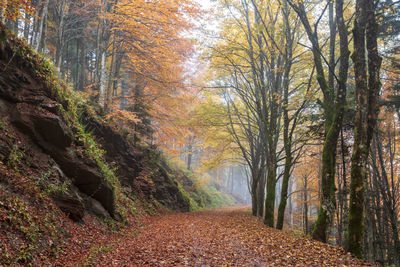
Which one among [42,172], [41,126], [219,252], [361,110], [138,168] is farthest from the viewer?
[138,168]

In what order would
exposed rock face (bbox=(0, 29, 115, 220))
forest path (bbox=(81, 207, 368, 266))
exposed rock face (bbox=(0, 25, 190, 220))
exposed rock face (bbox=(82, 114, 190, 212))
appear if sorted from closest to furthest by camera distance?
1. forest path (bbox=(81, 207, 368, 266))
2. exposed rock face (bbox=(0, 25, 190, 220))
3. exposed rock face (bbox=(0, 29, 115, 220))
4. exposed rock face (bbox=(82, 114, 190, 212))

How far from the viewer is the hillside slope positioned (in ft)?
14.5

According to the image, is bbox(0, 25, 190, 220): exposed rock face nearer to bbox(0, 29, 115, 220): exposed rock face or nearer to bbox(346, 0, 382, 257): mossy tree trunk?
bbox(0, 29, 115, 220): exposed rock face

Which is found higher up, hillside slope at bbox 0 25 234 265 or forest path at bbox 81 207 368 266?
hillside slope at bbox 0 25 234 265

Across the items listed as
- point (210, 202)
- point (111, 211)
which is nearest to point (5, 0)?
point (111, 211)

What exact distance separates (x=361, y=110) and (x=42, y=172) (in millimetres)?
7967

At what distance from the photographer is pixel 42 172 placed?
20.1 ft

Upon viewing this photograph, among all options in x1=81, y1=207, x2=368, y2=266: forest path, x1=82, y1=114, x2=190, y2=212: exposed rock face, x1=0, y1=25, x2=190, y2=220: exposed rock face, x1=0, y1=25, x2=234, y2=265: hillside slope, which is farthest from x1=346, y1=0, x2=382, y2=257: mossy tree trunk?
x1=82, y1=114, x2=190, y2=212: exposed rock face

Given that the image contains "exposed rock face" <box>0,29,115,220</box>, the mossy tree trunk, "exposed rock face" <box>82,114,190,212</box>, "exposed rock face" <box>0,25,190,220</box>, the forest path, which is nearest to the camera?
the forest path

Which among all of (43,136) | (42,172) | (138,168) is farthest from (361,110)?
(138,168)

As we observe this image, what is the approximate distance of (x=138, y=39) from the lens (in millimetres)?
14219

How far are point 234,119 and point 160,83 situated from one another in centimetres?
571

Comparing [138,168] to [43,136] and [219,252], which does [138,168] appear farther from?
[219,252]

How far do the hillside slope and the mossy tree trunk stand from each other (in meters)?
6.31
